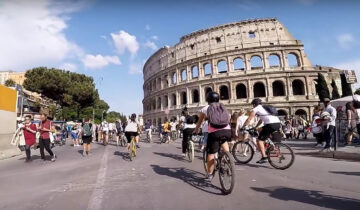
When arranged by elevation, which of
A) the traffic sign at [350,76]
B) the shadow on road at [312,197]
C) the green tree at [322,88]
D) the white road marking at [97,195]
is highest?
the green tree at [322,88]

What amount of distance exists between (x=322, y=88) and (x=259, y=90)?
8.88 m

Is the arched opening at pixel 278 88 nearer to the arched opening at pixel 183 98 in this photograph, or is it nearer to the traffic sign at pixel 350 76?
the arched opening at pixel 183 98

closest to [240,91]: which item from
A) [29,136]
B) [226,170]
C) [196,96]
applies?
[196,96]

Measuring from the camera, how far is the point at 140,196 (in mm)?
3781

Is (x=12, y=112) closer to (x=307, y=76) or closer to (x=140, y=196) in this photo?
(x=140, y=196)

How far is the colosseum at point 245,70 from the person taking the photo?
37125mm

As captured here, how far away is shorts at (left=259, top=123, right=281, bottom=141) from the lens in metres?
5.93

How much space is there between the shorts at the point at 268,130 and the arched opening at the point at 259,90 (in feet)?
115

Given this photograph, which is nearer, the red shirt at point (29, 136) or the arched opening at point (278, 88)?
the red shirt at point (29, 136)

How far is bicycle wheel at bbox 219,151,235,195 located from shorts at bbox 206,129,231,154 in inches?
6.8

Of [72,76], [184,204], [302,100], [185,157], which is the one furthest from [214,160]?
[72,76]

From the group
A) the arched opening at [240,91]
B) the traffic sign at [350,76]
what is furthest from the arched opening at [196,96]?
the traffic sign at [350,76]

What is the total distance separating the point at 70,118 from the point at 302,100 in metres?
39.4

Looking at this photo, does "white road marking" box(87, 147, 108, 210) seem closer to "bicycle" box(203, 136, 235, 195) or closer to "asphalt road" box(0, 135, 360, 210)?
"asphalt road" box(0, 135, 360, 210)
